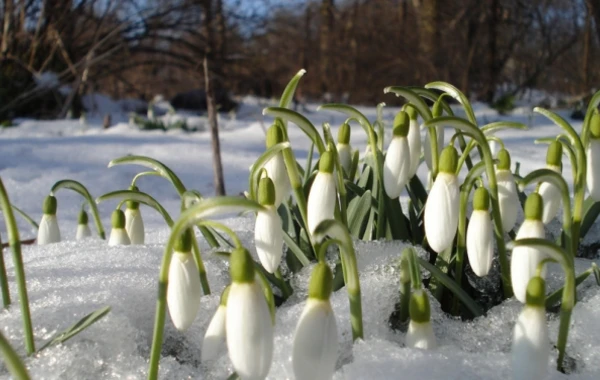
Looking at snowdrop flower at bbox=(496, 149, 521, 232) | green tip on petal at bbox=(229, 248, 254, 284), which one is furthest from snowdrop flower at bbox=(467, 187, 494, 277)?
green tip on petal at bbox=(229, 248, 254, 284)

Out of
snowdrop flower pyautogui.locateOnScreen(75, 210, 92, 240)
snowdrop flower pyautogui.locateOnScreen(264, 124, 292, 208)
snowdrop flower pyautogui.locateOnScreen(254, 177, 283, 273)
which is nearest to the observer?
snowdrop flower pyautogui.locateOnScreen(254, 177, 283, 273)

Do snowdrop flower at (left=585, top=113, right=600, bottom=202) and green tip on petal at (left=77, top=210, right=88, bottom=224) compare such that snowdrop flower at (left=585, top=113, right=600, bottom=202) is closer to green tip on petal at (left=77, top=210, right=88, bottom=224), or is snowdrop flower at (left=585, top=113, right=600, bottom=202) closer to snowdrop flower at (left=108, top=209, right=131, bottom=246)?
snowdrop flower at (left=108, top=209, right=131, bottom=246)

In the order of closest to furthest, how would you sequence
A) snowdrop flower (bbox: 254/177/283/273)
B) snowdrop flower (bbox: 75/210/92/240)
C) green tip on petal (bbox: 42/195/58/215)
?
snowdrop flower (bbox: 254/177/283/273) < green tip on petal (bbox: 42/195/58/215) < snowdrop flower (bbox: 75/210/92/240)

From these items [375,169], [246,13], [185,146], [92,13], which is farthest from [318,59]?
[375,169]

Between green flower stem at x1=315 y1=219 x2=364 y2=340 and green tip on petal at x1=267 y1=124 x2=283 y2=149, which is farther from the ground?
green tip on petal at x1=267 y1=124 x2=283 y2=149

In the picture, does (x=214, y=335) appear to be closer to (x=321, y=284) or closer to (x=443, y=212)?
(x=321, y=284)

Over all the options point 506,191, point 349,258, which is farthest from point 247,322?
point 506,191
